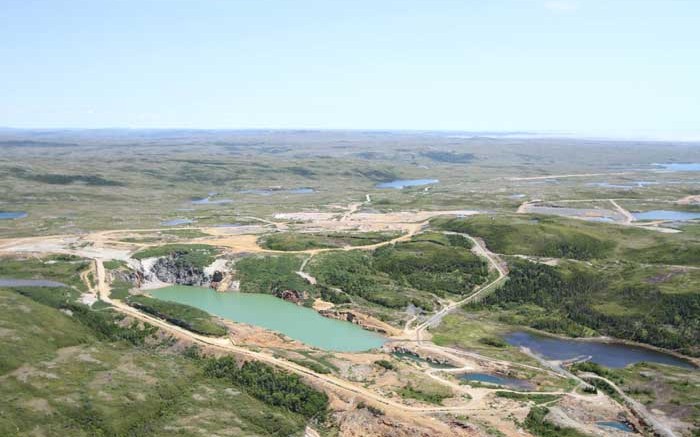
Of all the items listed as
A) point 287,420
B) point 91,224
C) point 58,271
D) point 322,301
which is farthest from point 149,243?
point 287,420

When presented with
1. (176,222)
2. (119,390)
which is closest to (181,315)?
(119,390)

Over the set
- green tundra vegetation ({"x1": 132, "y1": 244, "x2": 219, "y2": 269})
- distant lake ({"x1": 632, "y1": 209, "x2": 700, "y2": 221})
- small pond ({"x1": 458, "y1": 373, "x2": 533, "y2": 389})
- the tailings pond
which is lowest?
the tailings pond

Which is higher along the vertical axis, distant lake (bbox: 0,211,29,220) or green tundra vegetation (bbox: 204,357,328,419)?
distant lake (bbox: 0,211,29,220)

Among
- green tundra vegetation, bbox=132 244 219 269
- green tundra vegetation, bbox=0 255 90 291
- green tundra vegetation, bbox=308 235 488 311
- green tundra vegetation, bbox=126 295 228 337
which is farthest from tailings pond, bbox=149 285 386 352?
green tundra vegetation, bbox=0 255 90 291

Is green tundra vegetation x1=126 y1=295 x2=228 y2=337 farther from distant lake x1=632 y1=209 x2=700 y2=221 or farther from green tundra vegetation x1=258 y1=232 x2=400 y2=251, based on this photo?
distant lake x1=632 y1=209 x2=700 y2=221

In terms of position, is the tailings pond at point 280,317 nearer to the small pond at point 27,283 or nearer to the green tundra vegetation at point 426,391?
the green tundra vegetation at point 426,391

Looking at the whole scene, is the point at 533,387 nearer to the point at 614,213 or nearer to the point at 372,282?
the point at 372,282
